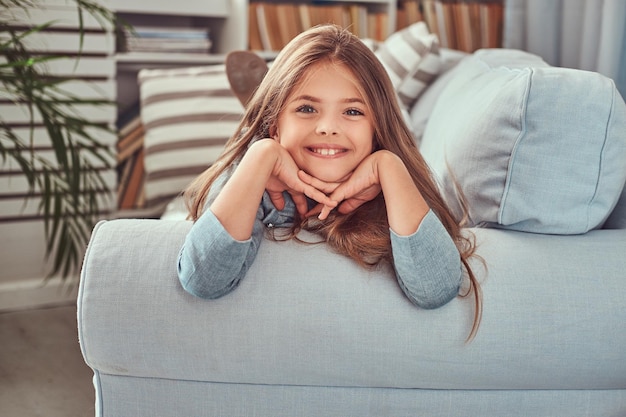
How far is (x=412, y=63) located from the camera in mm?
2289

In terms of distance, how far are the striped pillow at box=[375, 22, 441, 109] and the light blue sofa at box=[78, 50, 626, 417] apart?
3.40 feet

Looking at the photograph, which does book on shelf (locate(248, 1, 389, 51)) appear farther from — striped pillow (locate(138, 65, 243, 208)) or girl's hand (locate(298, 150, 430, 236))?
girl's hand (locate(298, 150, 430, 236))

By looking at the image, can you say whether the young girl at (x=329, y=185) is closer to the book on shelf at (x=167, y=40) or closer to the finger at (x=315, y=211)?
the finger at (x=315, y=211)

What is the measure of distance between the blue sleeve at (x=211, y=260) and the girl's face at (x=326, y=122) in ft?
0.60

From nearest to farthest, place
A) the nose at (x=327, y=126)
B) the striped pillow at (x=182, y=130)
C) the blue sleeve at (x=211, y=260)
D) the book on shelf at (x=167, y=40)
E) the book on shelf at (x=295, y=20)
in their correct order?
the blue sleeve at (x=211, y=260)
the nose at (x=327, y=126)
the striped pillow at (x=182, y=130)
the book on shelf at (x=167, y=40)
the book on shelf at (x=295, y=20)

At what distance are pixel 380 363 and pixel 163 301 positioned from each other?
1.04 feet

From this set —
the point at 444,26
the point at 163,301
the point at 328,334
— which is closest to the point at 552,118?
the point at 328,334

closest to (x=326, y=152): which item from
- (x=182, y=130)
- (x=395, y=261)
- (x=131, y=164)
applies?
(x=395, y=261)

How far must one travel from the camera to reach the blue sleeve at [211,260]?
1103 millimetres

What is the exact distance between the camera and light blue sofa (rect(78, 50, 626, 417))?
1.14 m

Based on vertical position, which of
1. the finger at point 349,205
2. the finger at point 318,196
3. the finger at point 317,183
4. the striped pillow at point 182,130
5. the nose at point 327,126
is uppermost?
the nose at point 327,126

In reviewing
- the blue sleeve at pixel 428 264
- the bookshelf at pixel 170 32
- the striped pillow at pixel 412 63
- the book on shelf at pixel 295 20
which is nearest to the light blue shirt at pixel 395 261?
the blue sleeve at pixel 428 264

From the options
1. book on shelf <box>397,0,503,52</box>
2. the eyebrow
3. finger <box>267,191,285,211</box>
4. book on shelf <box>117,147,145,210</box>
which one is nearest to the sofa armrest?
finger <box>267,191,285,211</box>

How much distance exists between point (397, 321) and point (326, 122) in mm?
317
